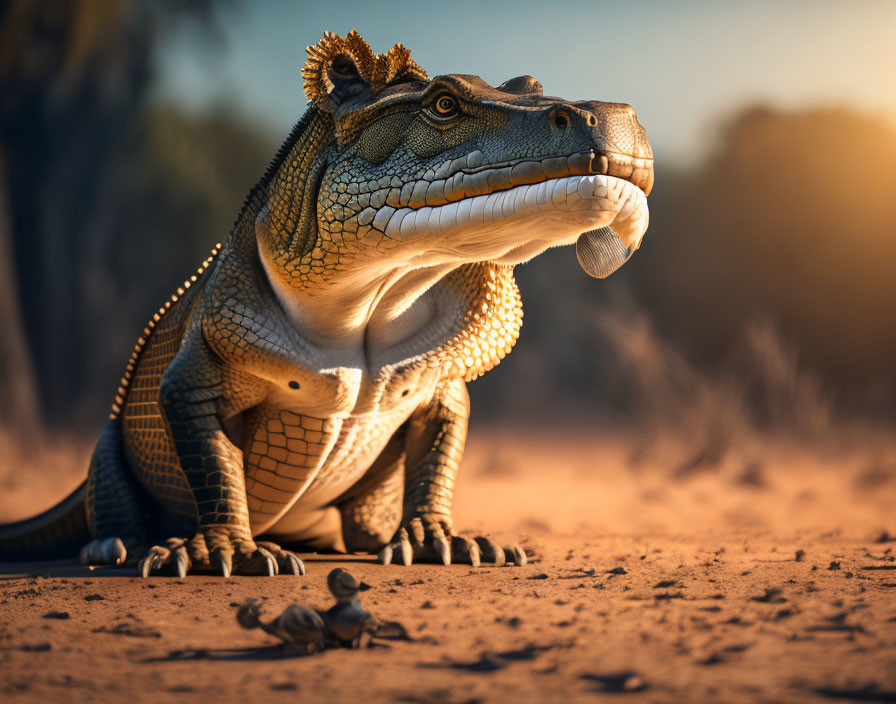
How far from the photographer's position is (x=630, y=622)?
2.69 metres

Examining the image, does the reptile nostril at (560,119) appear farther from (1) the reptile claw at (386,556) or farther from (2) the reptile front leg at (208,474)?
(1) the reptile claw at (386,556)

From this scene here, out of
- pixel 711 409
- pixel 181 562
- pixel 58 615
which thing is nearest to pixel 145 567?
pixel 181 562

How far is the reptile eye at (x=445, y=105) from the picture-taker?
3.20 meters

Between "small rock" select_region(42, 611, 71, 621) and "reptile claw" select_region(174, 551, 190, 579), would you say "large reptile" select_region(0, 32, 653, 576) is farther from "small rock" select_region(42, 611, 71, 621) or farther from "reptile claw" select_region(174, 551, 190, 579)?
"small rock" select_region(42, 611, 71, 621)

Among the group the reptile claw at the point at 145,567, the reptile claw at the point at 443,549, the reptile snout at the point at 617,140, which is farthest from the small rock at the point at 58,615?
the reptile snout at the point at 617,140

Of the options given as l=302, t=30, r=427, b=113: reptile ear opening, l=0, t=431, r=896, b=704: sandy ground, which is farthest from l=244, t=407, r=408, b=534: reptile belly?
l=302, t=30, r=427, b=113: reptile ear opening

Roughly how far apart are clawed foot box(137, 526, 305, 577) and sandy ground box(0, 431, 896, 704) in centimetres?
7

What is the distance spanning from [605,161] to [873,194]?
17879 mm

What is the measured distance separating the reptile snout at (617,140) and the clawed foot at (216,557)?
1779 millimetres

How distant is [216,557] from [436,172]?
155 cm

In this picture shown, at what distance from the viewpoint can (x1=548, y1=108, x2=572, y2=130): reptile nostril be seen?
2.89m

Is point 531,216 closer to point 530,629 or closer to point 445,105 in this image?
point 445,105

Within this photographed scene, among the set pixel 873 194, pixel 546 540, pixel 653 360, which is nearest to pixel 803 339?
pixel 873 194

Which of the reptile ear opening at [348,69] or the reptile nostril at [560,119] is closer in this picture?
the reptile nostril at [560,119]
